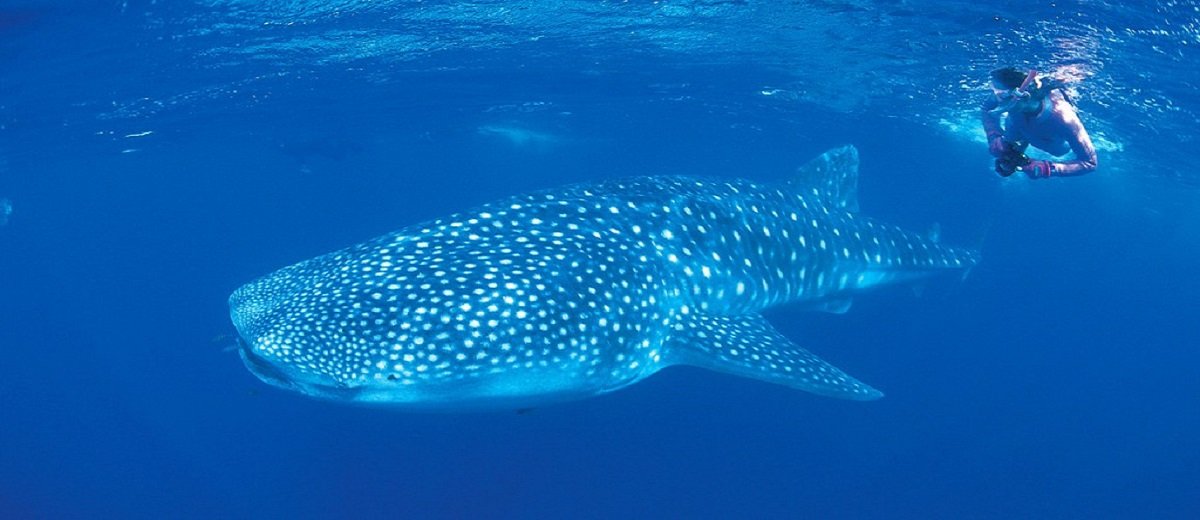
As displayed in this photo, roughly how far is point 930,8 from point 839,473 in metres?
7.53

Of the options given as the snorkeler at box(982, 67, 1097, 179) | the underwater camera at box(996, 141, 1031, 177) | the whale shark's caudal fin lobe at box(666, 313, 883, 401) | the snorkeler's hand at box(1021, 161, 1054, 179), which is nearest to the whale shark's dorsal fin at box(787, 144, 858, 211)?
the snorkeler at box(982, 67, 1097, 179)

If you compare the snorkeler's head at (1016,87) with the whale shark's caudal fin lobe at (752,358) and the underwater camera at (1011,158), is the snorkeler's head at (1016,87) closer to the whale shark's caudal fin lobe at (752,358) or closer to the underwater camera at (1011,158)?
the underwater camera at (1011,158)

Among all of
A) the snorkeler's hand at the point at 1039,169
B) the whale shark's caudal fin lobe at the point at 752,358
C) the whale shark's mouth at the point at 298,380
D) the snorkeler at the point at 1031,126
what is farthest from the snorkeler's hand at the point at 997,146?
the whale shark's mouth at the point at 298,380

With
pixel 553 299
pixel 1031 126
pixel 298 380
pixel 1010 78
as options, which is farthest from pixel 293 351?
pixel 1031 126

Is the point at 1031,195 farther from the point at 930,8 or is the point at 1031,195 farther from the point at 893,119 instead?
the point at 930,8

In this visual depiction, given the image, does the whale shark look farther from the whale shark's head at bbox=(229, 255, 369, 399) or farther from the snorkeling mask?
the snorkeling mask

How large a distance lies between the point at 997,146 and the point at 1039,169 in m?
0.57

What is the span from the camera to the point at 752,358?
6848mm

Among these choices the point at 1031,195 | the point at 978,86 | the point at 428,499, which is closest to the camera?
the point at 428,499

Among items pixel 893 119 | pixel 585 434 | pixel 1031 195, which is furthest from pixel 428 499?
pixel 1031 195

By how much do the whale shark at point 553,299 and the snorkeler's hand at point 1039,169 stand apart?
261cm

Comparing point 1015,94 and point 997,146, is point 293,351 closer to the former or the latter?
point 997,146

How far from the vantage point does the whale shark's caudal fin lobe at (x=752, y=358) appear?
22.0 feet

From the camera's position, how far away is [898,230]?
10.7m
